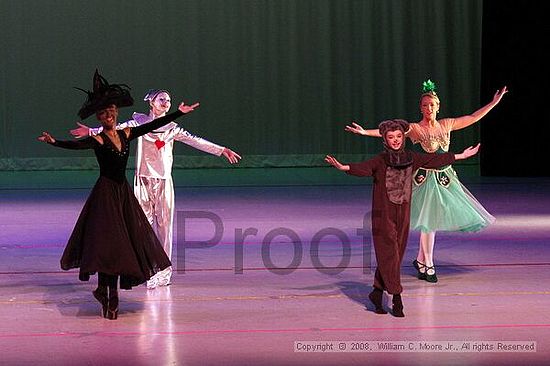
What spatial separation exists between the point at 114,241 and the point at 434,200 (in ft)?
8.01

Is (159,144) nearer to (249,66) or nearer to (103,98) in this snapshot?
(103,98)

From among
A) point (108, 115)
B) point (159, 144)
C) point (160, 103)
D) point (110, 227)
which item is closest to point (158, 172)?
point (159, 144)

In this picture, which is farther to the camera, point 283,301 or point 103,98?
point 283,301

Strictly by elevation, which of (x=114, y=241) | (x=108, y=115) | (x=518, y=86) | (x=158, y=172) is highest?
(x=518, y=86)

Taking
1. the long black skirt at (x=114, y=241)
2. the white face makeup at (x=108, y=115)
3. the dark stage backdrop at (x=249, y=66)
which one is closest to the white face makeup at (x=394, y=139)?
the long black skirt at (x=114, y=241)

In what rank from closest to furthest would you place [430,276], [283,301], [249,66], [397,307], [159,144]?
[397,307] → [283,301] → [430,276] → [159,144] → [249,66]

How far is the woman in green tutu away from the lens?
7.93m

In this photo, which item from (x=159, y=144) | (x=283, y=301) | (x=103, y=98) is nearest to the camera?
(x=103, y=98)

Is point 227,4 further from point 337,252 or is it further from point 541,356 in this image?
point 541,356

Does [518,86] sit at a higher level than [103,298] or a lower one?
higher

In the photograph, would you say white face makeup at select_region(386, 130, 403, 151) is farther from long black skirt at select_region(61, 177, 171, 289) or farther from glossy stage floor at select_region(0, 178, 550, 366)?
long black skirt at select_region(61, 177, 171, 289)

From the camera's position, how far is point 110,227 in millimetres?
6680

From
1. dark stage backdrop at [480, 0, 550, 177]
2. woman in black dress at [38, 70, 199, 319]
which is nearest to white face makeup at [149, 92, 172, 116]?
woman in black dress at [38, 70, 199, 319]

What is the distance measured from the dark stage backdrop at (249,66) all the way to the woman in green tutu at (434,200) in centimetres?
1037
